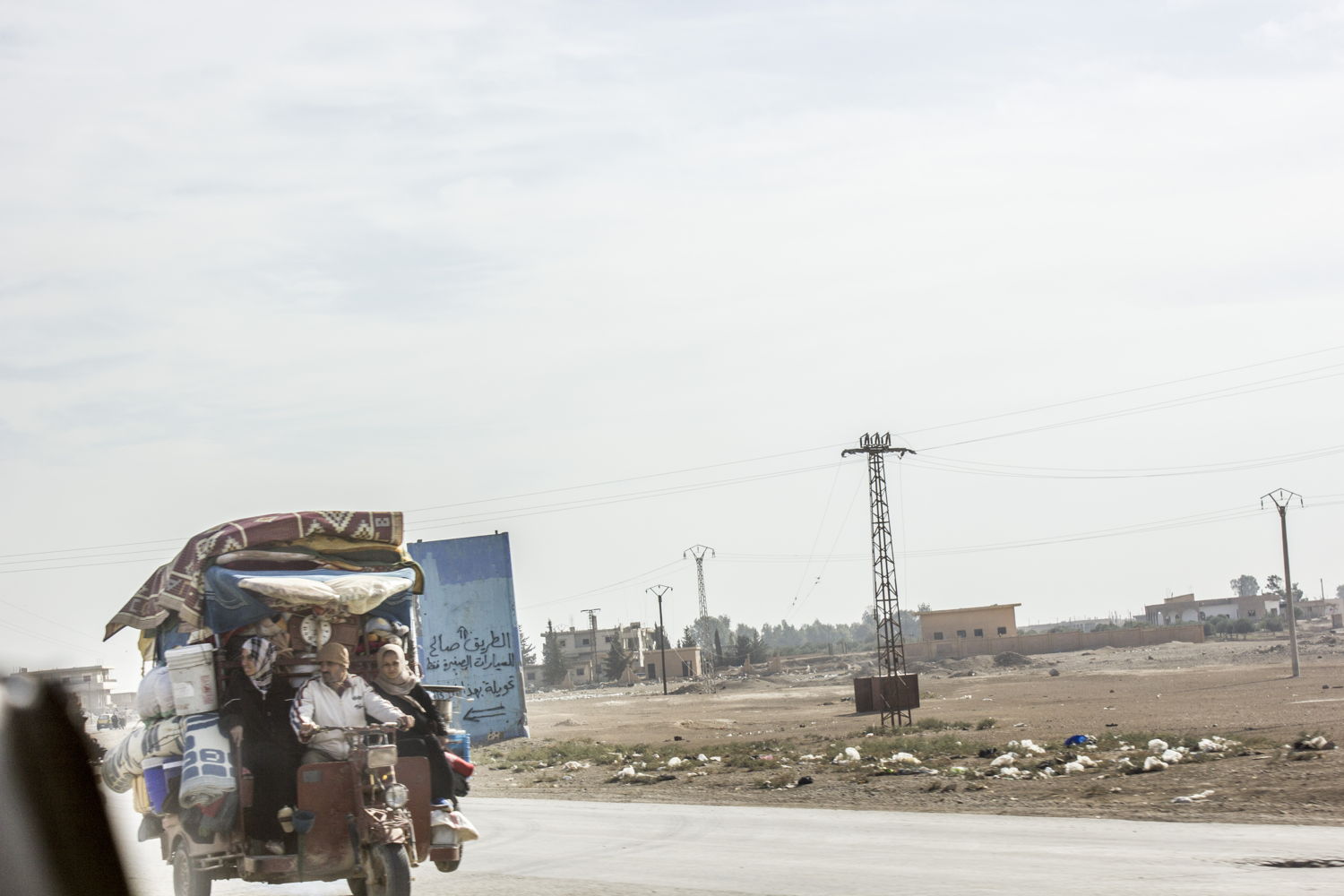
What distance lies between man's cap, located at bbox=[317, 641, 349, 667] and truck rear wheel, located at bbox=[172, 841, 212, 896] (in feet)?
5.62

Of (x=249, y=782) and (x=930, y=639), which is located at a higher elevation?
(x=249, y=782)

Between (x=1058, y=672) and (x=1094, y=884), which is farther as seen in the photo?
(x=1058, y=672)

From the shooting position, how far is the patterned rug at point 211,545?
35.7 feet

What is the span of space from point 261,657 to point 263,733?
2.03 feet

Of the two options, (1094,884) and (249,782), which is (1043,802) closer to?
(1094,884)

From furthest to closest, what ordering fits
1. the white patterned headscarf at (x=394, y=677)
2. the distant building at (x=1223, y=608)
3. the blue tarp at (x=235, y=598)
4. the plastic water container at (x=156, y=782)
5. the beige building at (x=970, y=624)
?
the distant building at (x=1223, y=608), the beige building at (x=970, y=624), the white patterned headscarf at (x=394, y=677), the blue tarp at (x=235, y=598), the plastic water container at (x=156, y=782)

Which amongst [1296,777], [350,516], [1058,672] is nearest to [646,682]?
[1058,672]

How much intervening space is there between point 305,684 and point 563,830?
7.70 meters

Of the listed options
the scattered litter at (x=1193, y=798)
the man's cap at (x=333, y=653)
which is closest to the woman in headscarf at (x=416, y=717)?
the man's cap at (x=333, y=653)

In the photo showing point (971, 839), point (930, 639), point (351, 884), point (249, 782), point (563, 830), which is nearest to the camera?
point (249, 782)

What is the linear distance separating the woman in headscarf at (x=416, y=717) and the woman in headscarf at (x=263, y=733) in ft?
2.58

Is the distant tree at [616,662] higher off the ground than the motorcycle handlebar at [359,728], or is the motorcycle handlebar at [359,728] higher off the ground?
the motorcycle handlebar at [359,728]

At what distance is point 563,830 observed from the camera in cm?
1778

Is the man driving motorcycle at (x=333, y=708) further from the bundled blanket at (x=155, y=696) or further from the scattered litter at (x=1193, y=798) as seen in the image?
the scattered litter at (x=1193, y=798)
